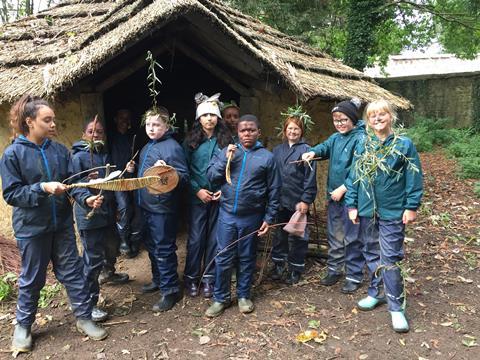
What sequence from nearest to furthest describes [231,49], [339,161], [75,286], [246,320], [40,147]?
[40,147] → [75,286] → [246,320] → [339,161] → [231,49]

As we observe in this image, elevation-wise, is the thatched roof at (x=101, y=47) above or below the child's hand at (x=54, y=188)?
above

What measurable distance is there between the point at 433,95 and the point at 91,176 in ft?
55.8

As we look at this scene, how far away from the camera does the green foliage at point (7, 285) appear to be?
416 cm

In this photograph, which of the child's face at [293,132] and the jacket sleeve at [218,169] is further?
the child's face at [293,132]

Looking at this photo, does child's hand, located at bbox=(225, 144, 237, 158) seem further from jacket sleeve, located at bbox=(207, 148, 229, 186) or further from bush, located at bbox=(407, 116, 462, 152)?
bush, located at bbox=(407, 116, 462, 152)

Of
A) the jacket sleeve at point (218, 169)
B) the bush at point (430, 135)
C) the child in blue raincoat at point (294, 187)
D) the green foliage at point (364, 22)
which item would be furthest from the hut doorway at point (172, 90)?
the bush at point (430, 135)

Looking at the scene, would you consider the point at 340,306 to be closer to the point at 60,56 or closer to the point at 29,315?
the point at 29,315

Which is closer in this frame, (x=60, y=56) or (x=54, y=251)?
(x=54, y=251)

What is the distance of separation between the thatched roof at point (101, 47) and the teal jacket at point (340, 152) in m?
0.65

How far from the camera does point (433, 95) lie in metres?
17.0

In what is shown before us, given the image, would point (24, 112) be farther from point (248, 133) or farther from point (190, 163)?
point (248, 133)

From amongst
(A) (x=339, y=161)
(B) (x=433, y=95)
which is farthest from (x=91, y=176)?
(B) (x=433, y=95)

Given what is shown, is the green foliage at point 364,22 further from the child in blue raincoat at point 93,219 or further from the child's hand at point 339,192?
the child in blue raincoat at point 93,219

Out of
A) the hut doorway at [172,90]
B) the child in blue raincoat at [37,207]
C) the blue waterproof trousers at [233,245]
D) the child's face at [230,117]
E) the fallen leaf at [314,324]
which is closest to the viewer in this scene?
the child in blue raincoat at [37,207]
